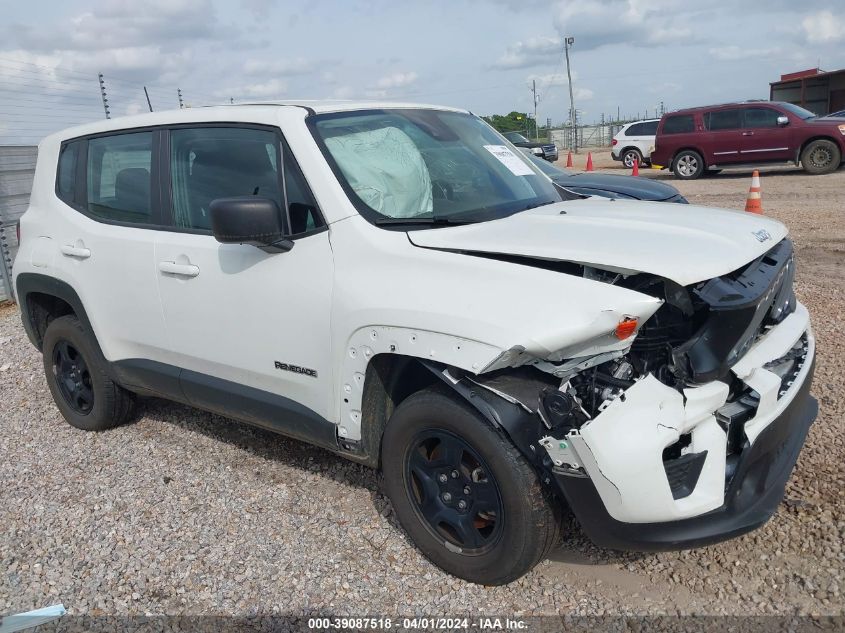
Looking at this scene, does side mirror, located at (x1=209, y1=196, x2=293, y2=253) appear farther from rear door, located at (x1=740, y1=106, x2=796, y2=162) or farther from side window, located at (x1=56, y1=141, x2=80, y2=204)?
rear door, located at (x1=740, y1=106, x2=796, y2=162)

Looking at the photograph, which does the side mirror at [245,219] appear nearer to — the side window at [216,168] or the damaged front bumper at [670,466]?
the side window at [216,168]

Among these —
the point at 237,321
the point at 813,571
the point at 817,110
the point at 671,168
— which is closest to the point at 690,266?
the point at 813,571

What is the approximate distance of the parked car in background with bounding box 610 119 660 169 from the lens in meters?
22.4

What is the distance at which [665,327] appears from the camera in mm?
2656

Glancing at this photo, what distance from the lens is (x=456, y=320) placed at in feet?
8.48

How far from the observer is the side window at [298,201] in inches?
126

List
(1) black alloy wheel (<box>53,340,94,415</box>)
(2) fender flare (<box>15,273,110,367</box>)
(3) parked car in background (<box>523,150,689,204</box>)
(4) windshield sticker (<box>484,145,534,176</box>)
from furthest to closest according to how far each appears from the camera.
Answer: (3) parked car in background (<box>523,150,689,204</box>) < (1) black alloy wheel (<box>53,340,94,415</box>) < (2) fender flare (<box>15,273,110,367</box>) < (4) windshield sticker (<box>484,145,534,176</box>)

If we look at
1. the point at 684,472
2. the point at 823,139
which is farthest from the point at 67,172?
the point at 823,139

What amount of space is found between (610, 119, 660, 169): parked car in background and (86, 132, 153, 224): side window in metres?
20.1

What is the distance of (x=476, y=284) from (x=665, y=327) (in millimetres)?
709

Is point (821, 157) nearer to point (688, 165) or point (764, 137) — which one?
point (764, 137)

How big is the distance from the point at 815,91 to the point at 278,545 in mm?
34326

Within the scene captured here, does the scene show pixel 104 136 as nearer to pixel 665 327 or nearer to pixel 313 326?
pixel 313 326

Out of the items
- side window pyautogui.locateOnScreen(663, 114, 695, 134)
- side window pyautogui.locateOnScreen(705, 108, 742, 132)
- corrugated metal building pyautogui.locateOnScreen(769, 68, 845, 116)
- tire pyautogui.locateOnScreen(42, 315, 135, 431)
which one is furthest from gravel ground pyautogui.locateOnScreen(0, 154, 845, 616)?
corrugated metal building pyautogui.locateOnScreen(769, 68, 845, 116)
